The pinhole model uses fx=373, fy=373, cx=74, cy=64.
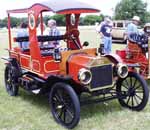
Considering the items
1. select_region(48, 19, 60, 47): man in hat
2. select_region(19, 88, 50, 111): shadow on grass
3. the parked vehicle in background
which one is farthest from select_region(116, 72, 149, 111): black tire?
the parked vehicle in background

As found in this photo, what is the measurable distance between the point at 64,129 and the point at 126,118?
43.6 inches

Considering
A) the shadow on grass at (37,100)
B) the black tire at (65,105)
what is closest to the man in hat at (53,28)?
the shadow on grass at (37,100)

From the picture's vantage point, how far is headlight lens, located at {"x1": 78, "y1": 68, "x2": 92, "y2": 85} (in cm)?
571

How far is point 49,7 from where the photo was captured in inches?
240

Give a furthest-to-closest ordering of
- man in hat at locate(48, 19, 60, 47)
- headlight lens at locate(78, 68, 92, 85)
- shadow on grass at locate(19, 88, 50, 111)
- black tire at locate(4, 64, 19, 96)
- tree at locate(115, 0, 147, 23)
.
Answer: tree at locate(115, 0, 147, 23), man in hat at locate(48, 19, 60, 47), black tire at locate(4, 64, 19, 96), shadow on grass at locate(19, 88, 50, 111), headlight lens at locate(78, 68, 92, 85)

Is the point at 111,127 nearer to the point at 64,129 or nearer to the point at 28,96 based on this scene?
the point at 64,129

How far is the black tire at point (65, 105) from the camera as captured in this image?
5.54 m

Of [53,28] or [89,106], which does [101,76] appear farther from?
[53,28]

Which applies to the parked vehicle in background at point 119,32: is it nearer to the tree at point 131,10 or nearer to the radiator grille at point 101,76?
the radiator grille at point 101,76

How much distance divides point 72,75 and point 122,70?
0.86 metres

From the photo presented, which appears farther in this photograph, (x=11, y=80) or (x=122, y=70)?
(x=11, y=80)

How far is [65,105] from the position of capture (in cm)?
583

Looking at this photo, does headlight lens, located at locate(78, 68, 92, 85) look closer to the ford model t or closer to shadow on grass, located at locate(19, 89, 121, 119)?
the ford model t

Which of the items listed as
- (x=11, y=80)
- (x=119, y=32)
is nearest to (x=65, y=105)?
(x=11, y=80)
